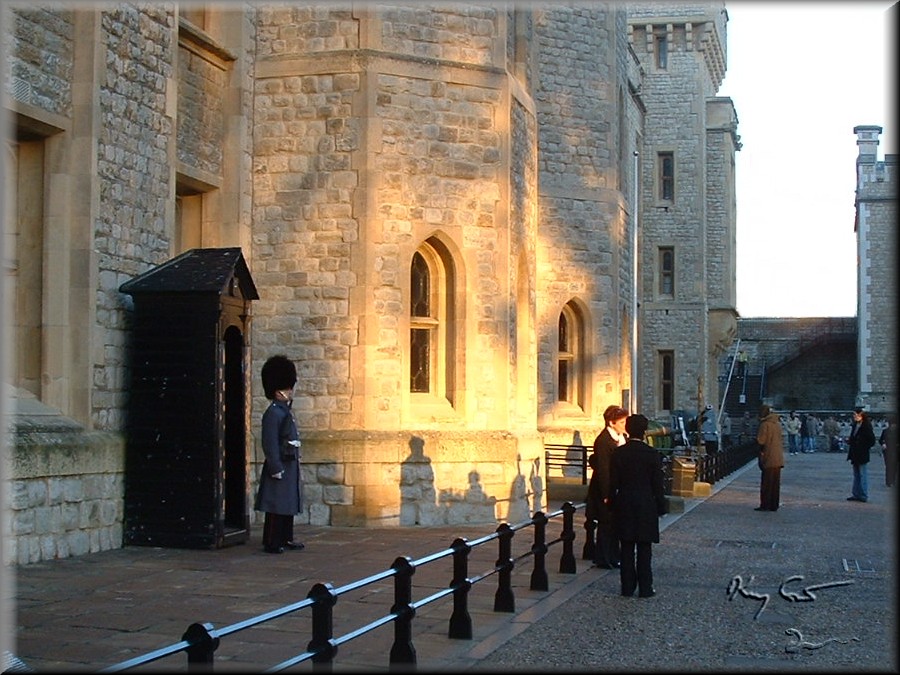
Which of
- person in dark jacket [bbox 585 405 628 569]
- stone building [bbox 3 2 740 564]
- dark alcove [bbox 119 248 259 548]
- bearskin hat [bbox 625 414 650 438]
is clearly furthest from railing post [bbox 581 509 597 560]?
dark alcove [bbox 119 248 259 548]

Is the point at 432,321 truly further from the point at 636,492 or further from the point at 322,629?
the point at 322,629

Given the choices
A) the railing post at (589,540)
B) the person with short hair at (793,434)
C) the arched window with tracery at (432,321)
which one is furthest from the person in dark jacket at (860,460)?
the person with short hair at (793,434)

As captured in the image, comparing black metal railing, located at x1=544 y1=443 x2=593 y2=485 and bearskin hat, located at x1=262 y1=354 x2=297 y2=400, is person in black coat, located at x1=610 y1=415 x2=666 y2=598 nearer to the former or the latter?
bearskin hat, located at x1=262 y1=354 x2=297 y2=400

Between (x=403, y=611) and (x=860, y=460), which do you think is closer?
(x=403, y=611)

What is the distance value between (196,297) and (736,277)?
42.5m

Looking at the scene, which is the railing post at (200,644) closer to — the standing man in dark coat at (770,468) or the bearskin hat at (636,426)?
the bearskin hat at (636,426)

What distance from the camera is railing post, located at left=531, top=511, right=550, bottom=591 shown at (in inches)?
444

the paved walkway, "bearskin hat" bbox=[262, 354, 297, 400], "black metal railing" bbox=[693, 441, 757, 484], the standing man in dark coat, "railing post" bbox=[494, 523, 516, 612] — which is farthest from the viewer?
"black metal railing" bbox=[693, 441, 757, 484]

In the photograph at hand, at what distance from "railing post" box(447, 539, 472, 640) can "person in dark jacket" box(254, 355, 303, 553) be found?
4.40 m

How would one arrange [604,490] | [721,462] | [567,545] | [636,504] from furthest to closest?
[721,462]
[604,490]
[567,545]
[636,504]

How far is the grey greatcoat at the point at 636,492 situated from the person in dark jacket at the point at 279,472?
10.9 feet

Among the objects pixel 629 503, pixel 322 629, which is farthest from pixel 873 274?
pixel 322 629

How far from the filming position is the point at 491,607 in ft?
34.5

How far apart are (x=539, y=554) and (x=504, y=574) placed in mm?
1260
